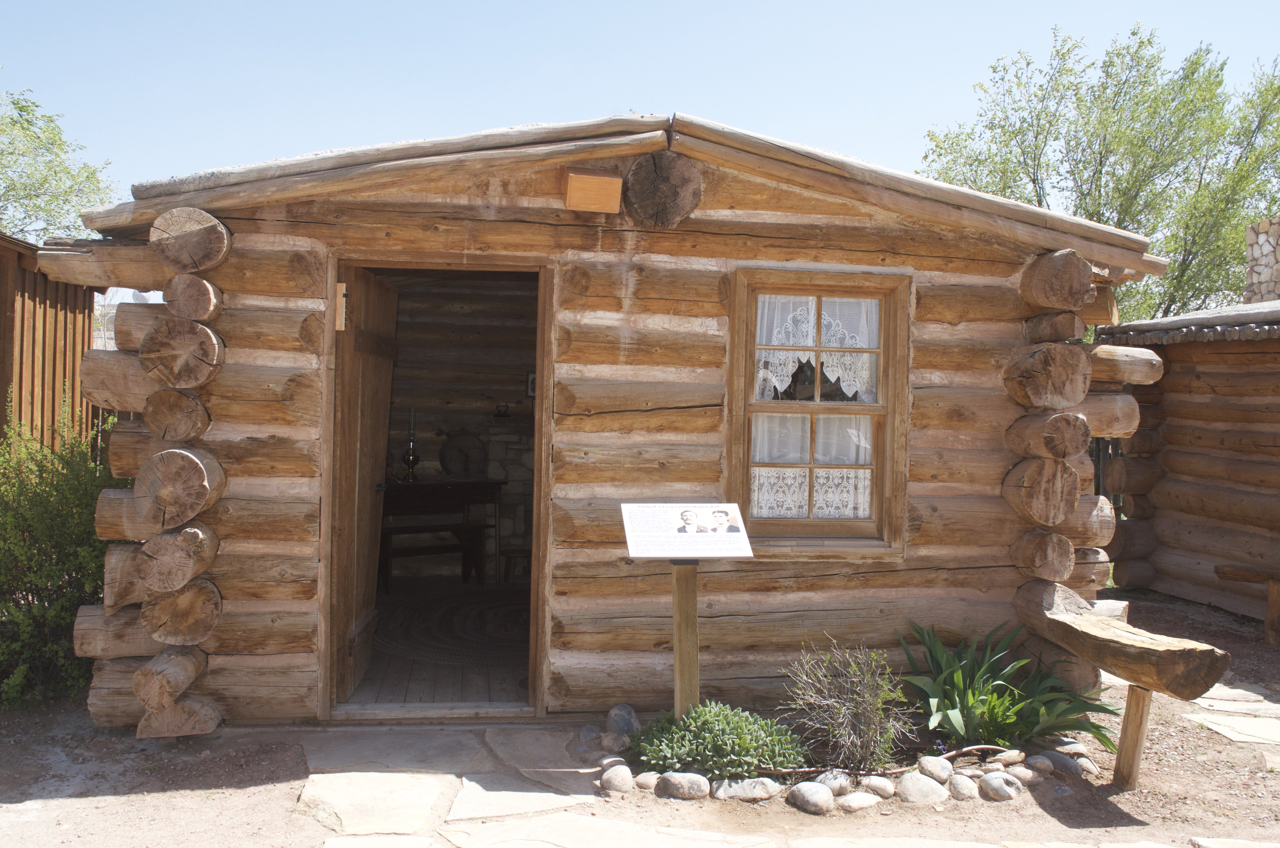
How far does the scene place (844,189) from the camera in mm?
5059

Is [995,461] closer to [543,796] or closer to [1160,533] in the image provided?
[543,796]

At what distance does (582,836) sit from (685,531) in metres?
1.48

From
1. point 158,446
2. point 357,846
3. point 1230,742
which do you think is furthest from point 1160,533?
point 158,446

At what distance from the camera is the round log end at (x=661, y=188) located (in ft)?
16.1

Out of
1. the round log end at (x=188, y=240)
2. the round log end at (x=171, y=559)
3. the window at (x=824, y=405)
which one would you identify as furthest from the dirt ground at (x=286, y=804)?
the round log end at (x=188, y=240)

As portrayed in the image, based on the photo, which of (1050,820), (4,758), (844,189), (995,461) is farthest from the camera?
(995,461)

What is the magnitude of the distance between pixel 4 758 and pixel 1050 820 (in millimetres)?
5446

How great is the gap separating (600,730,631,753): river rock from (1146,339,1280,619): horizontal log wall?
631 centimetres

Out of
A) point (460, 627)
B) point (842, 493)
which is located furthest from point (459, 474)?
point (842, 493)

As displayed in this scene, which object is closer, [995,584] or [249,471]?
[249,471]

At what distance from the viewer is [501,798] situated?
4105 mm

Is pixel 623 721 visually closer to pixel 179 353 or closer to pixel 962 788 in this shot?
pixel 962 788

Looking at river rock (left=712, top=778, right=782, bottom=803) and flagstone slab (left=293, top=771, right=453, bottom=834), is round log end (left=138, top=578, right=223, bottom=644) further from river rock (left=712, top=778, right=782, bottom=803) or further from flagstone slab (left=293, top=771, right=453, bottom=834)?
river rock (left=712, top=778, right=782, bottom=803)

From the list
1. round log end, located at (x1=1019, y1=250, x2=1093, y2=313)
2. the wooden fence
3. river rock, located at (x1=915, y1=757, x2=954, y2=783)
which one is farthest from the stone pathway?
the wooden fence
